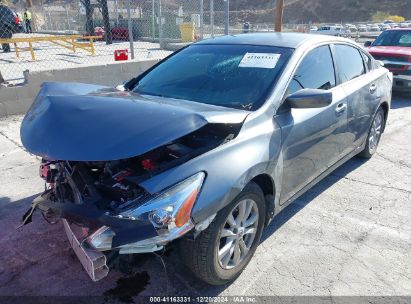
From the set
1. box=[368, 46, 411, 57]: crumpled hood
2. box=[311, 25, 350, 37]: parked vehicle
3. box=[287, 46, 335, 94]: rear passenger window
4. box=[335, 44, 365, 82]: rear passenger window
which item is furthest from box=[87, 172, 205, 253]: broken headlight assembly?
box=[311, 25, 350, 37]: parked vehicle

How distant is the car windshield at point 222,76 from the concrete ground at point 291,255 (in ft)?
4.31

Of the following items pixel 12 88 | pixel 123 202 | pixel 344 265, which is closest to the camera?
pixel 123 202

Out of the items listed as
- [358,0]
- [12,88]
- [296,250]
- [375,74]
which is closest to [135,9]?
[12,88]

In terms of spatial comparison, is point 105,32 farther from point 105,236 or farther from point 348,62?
point 105,236

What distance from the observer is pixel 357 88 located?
429cm

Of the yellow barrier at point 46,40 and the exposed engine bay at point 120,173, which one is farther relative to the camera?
the yellow barrier at point 46,40

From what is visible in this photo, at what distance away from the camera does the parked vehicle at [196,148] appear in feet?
7.33

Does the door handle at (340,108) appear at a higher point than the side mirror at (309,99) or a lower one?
lower

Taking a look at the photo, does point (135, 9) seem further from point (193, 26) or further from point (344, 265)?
point (344, 265)

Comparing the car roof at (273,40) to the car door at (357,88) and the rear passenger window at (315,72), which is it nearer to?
the rear passenger window at (315,72)

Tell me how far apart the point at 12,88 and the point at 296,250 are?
5521 mm

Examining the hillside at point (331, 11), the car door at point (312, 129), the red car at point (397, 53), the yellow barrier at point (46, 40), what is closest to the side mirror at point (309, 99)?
the car door at point (312, 129)

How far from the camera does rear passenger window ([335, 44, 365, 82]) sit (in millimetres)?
4146

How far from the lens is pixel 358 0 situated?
2714 inches
